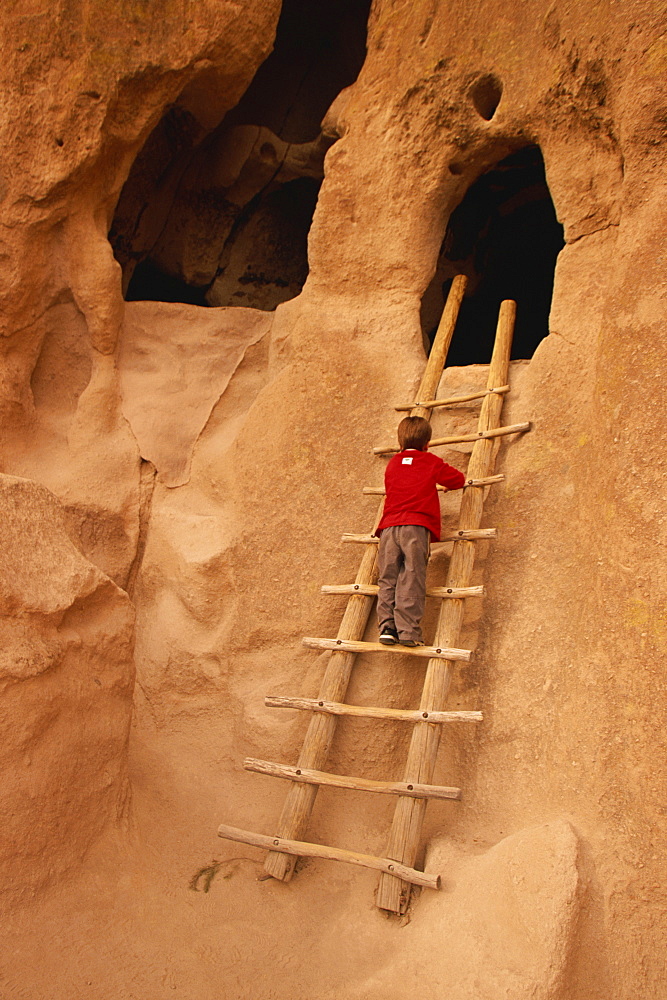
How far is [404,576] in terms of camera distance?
114 inches

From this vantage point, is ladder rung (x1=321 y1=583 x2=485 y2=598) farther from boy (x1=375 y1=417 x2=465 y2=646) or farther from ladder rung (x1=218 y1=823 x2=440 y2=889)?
→ ladder rung (x1=218 y1=823 x2=440 y2=889)

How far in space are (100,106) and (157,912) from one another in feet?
11.8

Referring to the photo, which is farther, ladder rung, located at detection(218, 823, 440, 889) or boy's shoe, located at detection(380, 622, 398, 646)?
boy's shoe, located at detection(380, 622, 398, 646)

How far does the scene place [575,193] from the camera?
3385mm

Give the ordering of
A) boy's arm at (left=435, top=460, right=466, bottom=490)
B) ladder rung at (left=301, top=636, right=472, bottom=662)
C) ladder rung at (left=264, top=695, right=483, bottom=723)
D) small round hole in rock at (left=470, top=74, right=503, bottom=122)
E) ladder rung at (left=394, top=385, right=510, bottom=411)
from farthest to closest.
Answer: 1. small round hole in rock at (left=470, top=74, right=503, bottom=122)
2. ladder rung at (left=394, top=385, right=510, bottom=411)
3. boy's arm at (left=435, top=460, right=466, bottom=490)
4. ladder rung at (left=301, top=636, right=472, bottom=662)
5. ladder rung at (left=264, top=695, right=483, bottom=723)

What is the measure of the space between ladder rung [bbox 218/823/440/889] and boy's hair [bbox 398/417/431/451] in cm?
150

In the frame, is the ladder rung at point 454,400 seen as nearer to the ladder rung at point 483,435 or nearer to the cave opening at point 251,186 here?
the ladder rung at point 483,435

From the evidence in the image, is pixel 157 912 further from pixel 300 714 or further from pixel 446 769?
pixel 446 769

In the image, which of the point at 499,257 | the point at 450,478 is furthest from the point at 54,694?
the point at 499,257

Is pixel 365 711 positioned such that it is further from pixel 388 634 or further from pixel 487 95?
pixel 487 95

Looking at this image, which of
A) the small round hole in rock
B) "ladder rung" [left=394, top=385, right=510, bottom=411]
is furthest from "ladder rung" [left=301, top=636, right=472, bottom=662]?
the small round hole in rock

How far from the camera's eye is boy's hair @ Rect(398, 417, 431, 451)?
3.15 meters

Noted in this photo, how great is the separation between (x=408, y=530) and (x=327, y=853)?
1135mm

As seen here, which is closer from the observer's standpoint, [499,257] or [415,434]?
[415,434]
